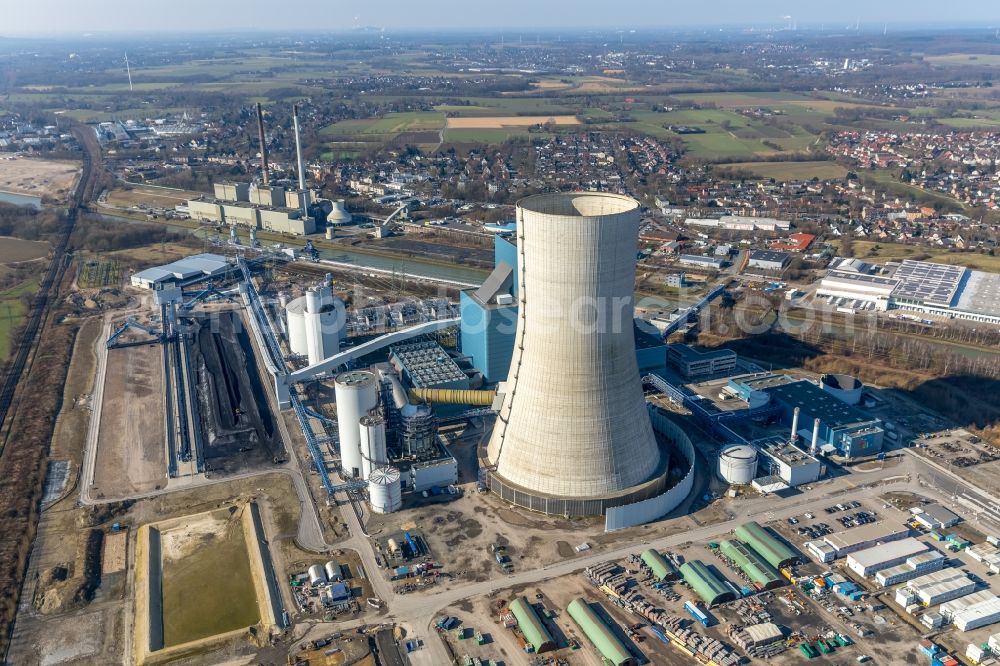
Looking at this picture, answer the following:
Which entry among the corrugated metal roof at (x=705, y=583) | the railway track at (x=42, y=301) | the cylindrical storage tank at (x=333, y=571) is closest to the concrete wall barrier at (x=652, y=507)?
the corrugated metal roof at (x=705, y=583)

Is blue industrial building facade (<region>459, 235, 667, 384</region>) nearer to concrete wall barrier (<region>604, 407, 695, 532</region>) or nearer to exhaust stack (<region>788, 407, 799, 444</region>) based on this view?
exhaust stack (<region>788, 407, 799, 444</region>)

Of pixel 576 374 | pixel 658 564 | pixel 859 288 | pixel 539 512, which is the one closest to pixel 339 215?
pixel 859 288

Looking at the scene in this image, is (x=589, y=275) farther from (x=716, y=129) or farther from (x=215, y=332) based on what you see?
(x=716, y=129)

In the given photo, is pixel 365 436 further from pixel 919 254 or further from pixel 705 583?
pixel 919 254

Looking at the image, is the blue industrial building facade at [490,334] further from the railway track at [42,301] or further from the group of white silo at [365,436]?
the railway track at [42,301]

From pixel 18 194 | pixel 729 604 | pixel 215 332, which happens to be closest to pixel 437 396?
pixel 729 604
